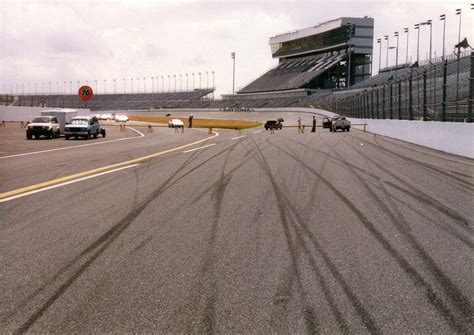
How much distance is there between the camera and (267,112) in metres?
95.8

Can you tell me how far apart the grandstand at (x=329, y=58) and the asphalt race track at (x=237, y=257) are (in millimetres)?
95947

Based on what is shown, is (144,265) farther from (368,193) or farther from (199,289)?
(368,193)

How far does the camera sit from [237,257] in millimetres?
4465

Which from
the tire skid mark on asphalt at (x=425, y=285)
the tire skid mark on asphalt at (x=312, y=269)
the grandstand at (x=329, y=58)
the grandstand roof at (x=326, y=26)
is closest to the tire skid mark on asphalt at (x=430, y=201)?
the tire skid mark on asphalt at (x=425, y=285)

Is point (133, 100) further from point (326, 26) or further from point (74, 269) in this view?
point (74, 269)

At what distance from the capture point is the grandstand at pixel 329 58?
10619 centimetres

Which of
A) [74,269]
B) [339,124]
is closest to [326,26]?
[339,124]

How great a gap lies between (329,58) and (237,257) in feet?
369

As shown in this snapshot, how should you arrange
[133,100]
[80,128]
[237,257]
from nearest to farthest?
[237,257] < [80,128] < [133,100]

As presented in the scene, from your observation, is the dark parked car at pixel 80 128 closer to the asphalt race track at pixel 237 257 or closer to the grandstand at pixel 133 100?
the asphalt race track at pixel 237 257

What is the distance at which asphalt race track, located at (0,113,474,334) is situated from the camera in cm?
318

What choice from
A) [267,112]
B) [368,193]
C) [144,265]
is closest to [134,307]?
[144,265]

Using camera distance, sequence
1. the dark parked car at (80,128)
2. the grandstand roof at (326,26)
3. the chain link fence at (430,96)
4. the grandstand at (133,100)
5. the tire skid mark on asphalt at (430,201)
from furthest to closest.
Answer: the grandstand at (133,100), the grandstand roof at (326,26), the dark parked car at (80,128), the chain link fence at (430,96), the tire skid mark on asphalt at (430,201)

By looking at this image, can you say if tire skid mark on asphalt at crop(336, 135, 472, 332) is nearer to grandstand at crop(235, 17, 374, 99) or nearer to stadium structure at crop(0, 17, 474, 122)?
stadium structure at crop(0, 17, 474, 122)
